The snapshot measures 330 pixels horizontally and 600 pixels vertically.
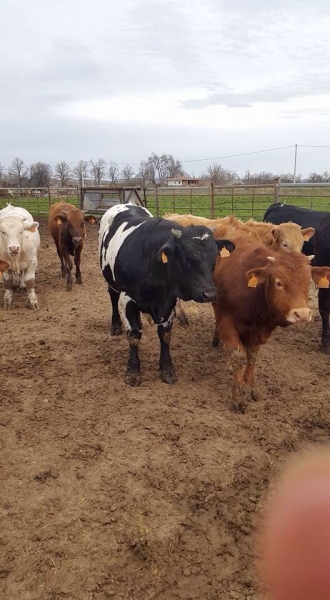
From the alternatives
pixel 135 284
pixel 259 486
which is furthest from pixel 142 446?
pixel 135 284

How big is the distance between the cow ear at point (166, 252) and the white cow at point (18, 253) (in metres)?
3.68

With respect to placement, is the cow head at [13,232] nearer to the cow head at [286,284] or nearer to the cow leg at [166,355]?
the cow leg at [166,355]

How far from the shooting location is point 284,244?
601 cm

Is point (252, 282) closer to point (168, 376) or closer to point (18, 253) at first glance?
point (168, 376)

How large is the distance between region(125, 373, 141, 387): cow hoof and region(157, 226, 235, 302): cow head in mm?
1026

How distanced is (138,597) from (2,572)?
0.78m

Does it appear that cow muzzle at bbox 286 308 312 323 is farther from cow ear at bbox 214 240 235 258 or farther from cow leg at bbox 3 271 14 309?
cow leg at bbox 3 271 14 309

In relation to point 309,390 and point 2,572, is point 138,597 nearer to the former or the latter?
point 2,572

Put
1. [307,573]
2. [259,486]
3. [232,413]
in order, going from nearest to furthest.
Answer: [307,573] < [259,486] < [232,413]

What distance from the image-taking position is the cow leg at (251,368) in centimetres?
456

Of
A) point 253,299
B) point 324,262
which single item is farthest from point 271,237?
point 253,299

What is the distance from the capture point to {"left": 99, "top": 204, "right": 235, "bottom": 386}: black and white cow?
4.29 meters

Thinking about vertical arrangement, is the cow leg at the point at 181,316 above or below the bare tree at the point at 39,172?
below

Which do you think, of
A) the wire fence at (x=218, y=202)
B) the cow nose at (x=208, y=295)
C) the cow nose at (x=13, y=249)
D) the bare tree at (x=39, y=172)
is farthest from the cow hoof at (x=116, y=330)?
the bare tree at (x=39, y=172)
